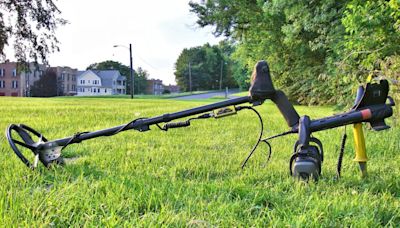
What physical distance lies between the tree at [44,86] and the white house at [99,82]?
62.7 feet

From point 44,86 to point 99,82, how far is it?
72.3 ft

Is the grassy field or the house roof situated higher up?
the house roof

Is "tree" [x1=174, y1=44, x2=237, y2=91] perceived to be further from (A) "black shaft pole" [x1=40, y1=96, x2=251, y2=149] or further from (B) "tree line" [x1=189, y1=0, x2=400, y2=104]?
(A) "black shaft pole" [x1=40, y1=96, x2=251, y2=149]

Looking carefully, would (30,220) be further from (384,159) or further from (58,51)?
(58,51)

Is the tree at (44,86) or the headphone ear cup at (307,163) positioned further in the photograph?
the tree at (44,86)

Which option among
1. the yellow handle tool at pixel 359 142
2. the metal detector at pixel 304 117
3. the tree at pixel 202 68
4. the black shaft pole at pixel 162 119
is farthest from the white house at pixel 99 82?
the yellow handle tool at pixel 359 142

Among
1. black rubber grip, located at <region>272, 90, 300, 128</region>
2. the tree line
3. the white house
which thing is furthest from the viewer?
the white house

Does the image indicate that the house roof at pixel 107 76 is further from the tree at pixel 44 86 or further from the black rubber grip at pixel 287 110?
the black rubber grip at pixel 287 110

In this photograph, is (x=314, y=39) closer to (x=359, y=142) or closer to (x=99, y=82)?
(x=359, y=142)

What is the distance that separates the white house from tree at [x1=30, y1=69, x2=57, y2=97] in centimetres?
1910

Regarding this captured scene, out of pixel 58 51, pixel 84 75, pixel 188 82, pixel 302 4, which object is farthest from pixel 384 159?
pixel 84 75

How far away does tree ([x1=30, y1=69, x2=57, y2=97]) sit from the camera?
71.2 metres

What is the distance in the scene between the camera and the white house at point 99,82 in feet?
300

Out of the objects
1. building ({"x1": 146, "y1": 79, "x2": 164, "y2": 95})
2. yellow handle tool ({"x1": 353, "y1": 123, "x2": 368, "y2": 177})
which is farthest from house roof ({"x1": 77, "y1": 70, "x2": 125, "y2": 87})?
yellow handle tool ({"x1": 353, "y1": 123, "x2": 368, "y2": 177})
